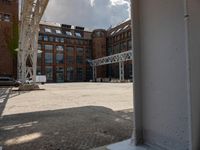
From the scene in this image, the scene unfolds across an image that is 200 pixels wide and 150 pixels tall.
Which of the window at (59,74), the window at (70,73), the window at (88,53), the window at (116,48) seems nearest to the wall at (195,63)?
the window at (59,74)

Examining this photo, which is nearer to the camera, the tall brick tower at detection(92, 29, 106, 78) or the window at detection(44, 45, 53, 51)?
the window at detection(44, 45, 53, 51)

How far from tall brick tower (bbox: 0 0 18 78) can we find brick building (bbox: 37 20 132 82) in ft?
33.5

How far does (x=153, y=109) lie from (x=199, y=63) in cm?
88

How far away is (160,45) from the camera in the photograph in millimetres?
2402

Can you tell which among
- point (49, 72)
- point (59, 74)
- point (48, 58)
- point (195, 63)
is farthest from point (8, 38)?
point (195, 63)

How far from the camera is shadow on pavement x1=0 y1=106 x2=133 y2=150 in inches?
124

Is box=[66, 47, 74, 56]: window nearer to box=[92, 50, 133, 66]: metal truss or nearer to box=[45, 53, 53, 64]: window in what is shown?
box=[45, 53, 53, 64]: window

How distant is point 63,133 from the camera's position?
12.5 ft

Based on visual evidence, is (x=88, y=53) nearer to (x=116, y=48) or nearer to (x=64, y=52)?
(x=64, y=52)

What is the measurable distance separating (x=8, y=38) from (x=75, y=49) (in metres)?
18.8

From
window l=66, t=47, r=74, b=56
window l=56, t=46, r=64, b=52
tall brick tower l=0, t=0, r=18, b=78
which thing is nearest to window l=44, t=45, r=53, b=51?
window l=56, t=46, r=64, b=52

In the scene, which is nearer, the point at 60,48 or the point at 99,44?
the point at 60,48

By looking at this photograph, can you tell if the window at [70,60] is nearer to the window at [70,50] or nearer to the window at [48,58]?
the window at [70,50]

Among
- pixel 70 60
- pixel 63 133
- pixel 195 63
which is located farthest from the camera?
pixel 70 60
